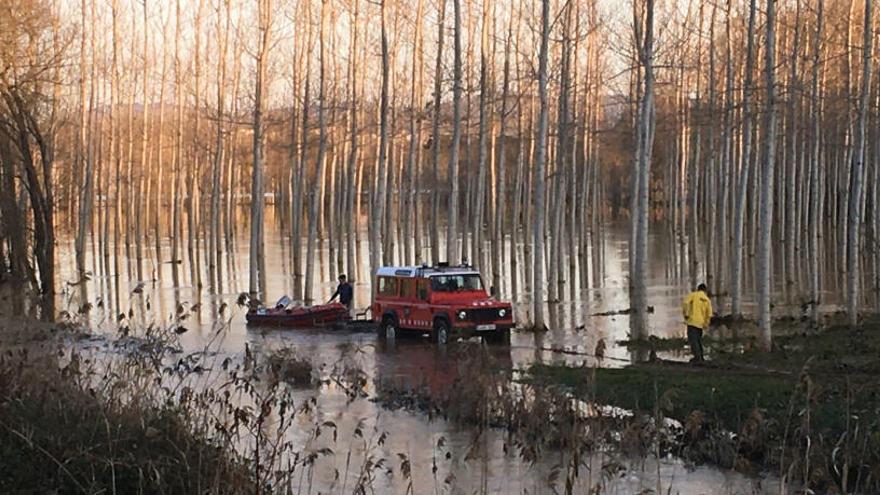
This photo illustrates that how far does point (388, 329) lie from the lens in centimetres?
2600

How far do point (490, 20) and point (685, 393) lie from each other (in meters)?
28.5

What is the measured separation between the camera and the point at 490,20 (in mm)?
41281

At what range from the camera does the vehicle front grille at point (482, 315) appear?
79.1ft

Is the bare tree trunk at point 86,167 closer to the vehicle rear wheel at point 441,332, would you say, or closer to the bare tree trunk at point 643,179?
the vehicle rear wheel at point 441,332

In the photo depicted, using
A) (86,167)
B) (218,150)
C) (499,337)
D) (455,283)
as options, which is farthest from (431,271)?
(86,167)

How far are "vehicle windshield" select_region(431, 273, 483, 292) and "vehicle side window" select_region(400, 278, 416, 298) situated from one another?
24.8 inches

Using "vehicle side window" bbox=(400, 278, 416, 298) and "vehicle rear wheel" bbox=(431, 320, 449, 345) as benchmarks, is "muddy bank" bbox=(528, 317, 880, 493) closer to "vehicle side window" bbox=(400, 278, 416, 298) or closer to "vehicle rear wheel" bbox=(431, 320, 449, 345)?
"vehicle rear wheel" bbox=(431, 320, 449, 345)

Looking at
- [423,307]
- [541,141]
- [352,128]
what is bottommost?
[423,307]

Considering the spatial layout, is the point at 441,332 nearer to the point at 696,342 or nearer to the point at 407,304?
the point at 407,304

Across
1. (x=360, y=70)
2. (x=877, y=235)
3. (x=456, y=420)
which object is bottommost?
(x=456, y=420)

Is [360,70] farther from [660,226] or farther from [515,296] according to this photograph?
[660,226]

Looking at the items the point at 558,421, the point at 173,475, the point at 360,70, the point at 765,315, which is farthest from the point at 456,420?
the point at 360,70

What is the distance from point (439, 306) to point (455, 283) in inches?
33.4

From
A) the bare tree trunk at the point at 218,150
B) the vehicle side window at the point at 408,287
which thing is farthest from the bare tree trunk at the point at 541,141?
the bare tree trunk at the point at 218,150
